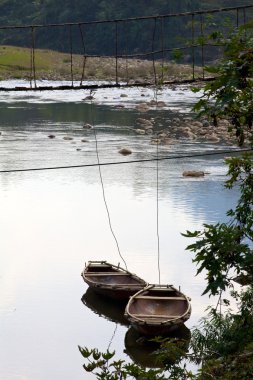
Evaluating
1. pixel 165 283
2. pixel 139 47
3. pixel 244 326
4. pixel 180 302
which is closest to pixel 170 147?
pixel 165 283

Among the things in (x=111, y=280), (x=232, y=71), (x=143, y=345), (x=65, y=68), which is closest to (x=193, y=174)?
(x=111, y=280)

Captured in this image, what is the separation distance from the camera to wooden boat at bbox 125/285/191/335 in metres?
19.5

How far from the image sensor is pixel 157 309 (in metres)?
20.9

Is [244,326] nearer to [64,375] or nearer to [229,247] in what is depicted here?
[229,247]

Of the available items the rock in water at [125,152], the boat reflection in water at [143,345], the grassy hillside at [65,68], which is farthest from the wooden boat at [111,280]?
the grassy hillside at [65,68]

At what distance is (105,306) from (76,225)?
7253mm

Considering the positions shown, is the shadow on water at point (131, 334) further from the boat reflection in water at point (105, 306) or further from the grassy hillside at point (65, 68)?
the grassy hillside at point (65, 68)

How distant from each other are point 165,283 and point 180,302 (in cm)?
278

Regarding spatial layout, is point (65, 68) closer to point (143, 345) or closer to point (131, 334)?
point (131, 334)

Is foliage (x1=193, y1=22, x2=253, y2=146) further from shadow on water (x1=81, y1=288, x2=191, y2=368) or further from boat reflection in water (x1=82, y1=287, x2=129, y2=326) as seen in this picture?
boat reflection in water (x1=82, y1=287, x2=129, y2=326)

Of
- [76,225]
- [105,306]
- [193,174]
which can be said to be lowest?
[105,306]

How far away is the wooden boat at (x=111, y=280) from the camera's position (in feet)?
73.7

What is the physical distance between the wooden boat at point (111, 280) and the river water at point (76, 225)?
19.3 inches

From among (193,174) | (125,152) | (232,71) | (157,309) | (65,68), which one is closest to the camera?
(232,71)
